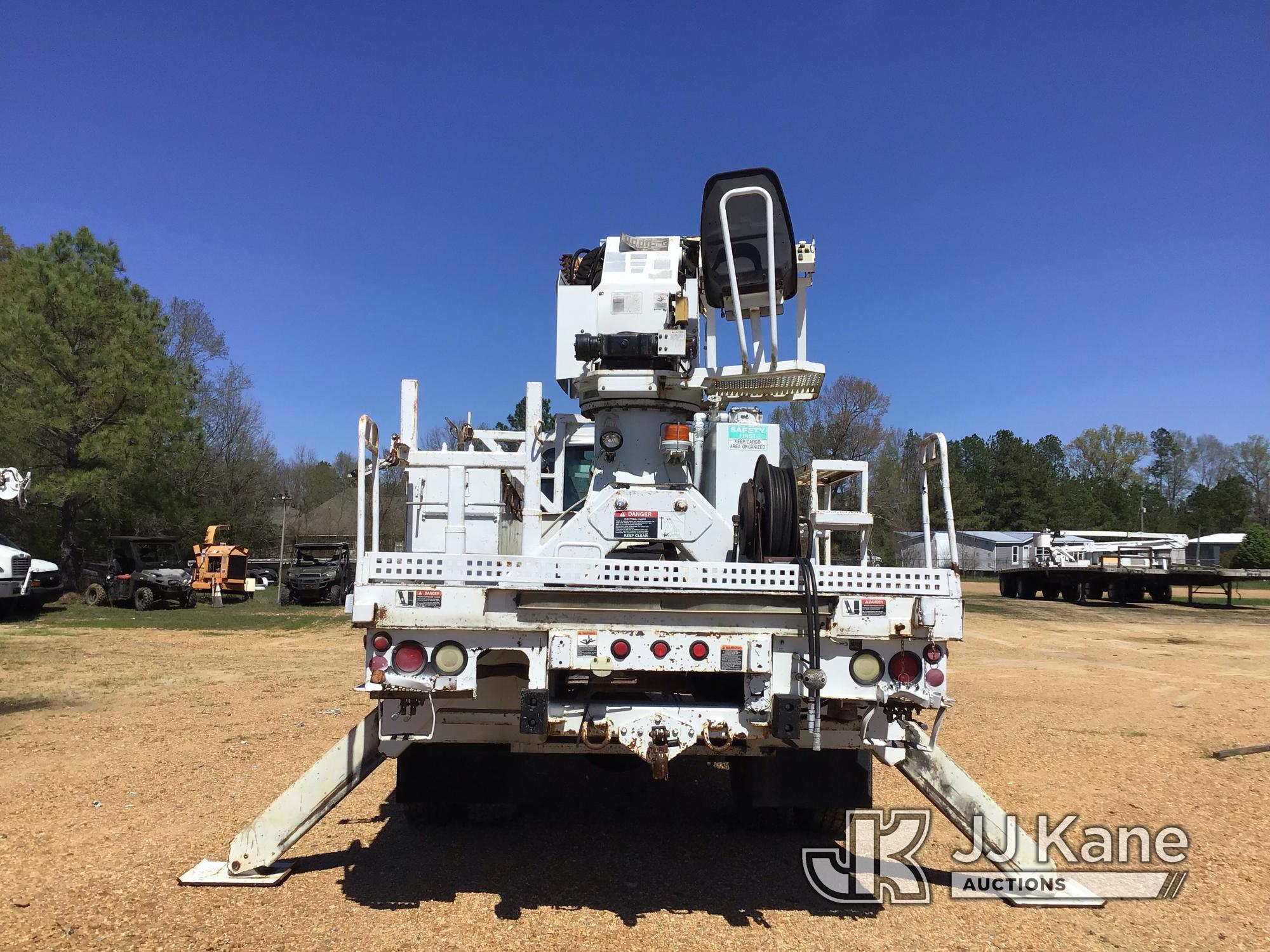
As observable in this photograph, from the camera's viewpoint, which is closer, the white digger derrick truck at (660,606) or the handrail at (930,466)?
the white digger derrick truck at (660,606)

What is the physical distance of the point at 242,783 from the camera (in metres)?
5.90

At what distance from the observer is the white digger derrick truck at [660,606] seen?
11.6ft

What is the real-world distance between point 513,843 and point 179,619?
16.6 m

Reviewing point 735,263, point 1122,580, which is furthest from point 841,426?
point 735,263

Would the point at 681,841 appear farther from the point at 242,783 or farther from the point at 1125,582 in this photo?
the point at 1125,582

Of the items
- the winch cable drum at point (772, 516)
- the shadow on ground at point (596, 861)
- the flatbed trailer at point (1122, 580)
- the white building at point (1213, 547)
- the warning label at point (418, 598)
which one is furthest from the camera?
the white building at point (1213, 547)

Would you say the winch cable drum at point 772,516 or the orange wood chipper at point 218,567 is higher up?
the winch cable drum at point 772,516

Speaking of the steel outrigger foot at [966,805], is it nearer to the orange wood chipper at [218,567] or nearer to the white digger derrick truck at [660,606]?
the white digger derrick truck at [660,606]

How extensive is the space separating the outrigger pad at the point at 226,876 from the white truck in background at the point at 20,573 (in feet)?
50.4

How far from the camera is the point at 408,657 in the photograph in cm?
360

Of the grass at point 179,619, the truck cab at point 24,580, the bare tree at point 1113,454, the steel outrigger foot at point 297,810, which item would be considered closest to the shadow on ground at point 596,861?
the steel outrigger foot at point 297,810

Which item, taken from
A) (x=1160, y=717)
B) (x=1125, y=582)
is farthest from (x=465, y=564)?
(x=1125, y=582)

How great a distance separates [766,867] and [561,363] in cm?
389

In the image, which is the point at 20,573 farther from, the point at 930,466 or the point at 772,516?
the point at 930,466
